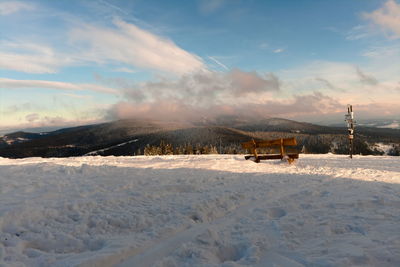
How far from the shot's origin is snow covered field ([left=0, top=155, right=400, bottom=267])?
14.7 feet

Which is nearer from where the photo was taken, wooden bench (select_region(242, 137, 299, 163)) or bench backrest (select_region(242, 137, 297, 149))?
wooden bench (select_region(242, 137, 299, 163))

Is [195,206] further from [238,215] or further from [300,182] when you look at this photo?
[300,182]

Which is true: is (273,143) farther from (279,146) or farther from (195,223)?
(195,223)

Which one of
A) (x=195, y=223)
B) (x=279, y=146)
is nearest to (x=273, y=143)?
(x=279, y=146)

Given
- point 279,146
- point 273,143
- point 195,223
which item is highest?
point 273,143

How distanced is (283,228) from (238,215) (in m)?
1.42

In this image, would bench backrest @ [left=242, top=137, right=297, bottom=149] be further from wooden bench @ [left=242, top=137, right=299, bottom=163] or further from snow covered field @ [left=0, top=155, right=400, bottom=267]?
snow covered field @ [left=0, top=155, right=400, bottom=267]

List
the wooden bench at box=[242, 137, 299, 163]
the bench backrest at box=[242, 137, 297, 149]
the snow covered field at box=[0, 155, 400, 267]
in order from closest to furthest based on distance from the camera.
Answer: the snow covered field at box=[0, 155, 400, 267]
the wooden bench at box=[242, 137, 299, 163]
the bench backrest at box=[242, 137, 297, 149]

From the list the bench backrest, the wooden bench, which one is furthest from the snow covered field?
the bench backrest

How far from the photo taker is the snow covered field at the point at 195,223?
4492mm

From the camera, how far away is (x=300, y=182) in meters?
11.4

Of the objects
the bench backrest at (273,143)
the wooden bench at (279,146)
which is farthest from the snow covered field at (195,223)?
the bench backrest at (273,143)

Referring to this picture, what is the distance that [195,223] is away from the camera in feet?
20.7

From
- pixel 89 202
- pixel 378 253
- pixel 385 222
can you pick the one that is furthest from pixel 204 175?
pixel 378 253
